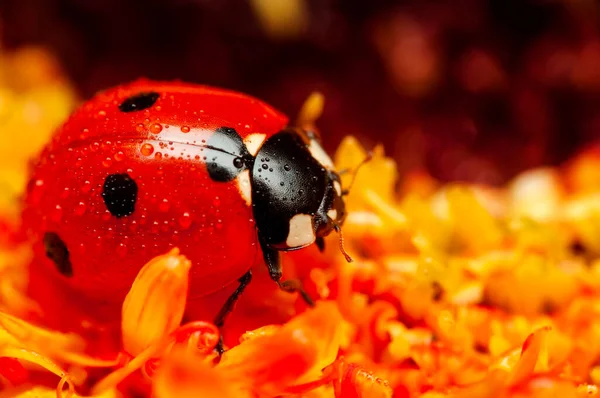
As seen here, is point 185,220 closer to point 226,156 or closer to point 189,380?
point 226,156

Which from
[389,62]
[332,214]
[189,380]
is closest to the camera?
[189,380]

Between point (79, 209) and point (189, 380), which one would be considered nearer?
point (189, 380)

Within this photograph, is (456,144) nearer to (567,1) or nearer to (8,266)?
(567,1)

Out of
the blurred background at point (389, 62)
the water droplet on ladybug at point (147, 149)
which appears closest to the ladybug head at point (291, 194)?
the water droplet on ladybug at point (147, 149)

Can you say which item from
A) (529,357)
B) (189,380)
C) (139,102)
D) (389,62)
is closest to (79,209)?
(139,102)

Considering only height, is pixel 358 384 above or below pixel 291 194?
below

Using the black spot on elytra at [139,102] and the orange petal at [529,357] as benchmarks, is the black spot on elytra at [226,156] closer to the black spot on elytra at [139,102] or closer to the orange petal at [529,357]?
the black spot on elytra at [139,102]

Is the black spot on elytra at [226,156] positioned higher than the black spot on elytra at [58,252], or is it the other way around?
the black spot on elytra at [226,156]
